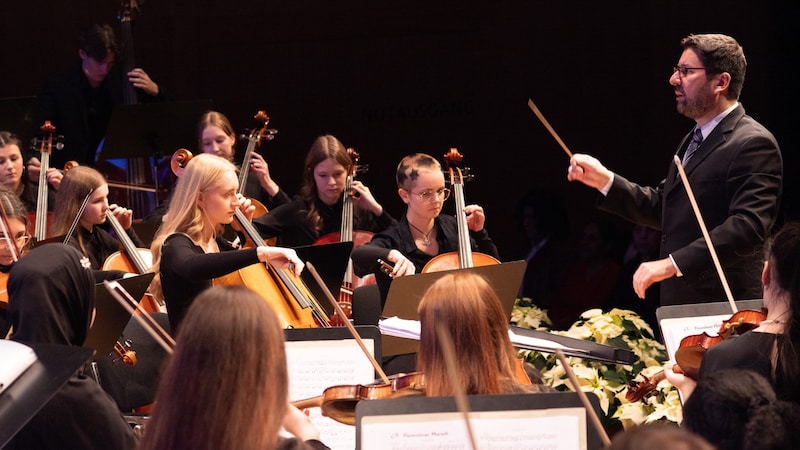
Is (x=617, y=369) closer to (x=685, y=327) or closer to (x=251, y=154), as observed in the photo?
(x=685, y=327)

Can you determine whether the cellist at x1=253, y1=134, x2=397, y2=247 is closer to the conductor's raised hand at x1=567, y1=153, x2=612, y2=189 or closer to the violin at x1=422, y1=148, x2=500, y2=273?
the violin at x1=422, y1=148, x2=500, y2=273

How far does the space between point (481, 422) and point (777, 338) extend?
563mm

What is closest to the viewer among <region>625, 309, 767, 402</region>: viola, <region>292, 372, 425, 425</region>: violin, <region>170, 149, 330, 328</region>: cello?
<region>292, 372, 425, 425</region>: violin

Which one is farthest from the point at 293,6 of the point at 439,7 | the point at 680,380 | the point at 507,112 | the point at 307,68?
the point at 680,380

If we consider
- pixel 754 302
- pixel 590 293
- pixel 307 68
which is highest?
pixel 307 68

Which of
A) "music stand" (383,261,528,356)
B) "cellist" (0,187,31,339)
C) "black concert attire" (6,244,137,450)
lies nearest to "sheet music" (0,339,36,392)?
"black concert attire" (6,244,137,450)

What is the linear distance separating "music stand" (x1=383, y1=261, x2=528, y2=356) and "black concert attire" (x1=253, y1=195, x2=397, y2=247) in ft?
4.79

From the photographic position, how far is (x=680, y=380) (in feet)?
7.50

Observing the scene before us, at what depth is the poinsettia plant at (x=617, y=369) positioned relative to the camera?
312cm

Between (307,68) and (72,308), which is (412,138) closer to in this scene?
(307,68)

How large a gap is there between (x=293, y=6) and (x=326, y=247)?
301cm

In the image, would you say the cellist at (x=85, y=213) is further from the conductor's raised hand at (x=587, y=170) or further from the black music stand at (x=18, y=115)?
the conductor's raised hand at (x=587, y=170)

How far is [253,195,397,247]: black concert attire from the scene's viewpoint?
15.1ft

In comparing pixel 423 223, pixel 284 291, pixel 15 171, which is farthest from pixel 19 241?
pixel 423 223
